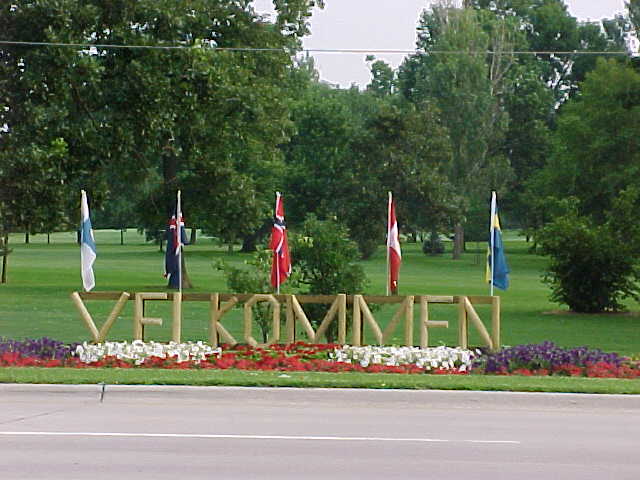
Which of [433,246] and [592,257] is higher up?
[592,257]

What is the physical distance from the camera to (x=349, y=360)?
17.3 m

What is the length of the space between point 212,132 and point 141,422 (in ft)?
113

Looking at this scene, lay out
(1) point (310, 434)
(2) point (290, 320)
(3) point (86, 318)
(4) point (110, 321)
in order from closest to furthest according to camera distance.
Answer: (1) point (310, 434) → (4) point (110, 321) → (3) point (86, 318) → (2) point (290, 320)

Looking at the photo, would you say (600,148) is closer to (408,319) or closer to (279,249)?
(279,249)

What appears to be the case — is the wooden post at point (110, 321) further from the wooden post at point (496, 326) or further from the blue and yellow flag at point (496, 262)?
the blue and yellow flag at point (496, 262)

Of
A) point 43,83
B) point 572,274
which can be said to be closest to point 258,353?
point 572,274

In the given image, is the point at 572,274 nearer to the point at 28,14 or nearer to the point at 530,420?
the point at 28,14

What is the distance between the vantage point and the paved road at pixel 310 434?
930 centimetres

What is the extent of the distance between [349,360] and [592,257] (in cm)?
1965

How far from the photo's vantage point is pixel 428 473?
9188 mm

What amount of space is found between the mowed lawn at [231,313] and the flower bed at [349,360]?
757 cm

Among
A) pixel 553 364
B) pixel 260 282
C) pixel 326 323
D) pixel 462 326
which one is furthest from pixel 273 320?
pixel 553 364

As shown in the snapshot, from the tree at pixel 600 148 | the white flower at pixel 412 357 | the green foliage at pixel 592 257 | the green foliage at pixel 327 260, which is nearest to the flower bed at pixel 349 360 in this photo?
the white flower at pixel 412 357

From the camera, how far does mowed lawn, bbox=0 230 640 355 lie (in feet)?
92.2
